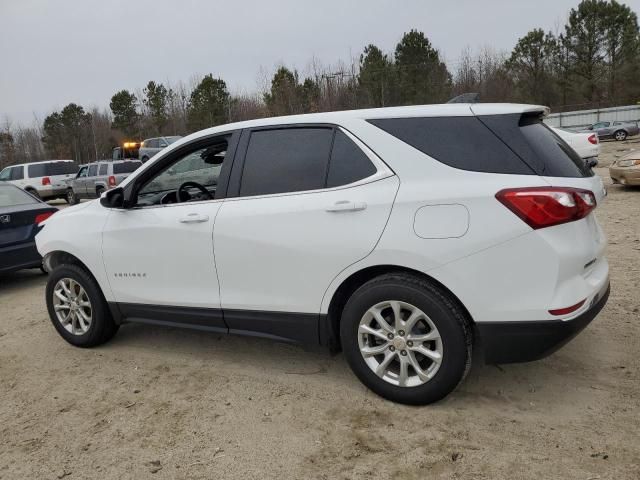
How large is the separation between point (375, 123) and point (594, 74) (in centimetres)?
5614

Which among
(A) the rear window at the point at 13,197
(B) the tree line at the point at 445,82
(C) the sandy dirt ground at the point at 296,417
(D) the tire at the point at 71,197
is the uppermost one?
(B) the tree line at the point at 445,82

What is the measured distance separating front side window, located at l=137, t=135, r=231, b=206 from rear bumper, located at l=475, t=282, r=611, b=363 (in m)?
2.21

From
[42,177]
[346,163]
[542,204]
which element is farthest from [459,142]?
[42,177]

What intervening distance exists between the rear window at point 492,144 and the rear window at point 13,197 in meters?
6.26

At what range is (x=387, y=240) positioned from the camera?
3035 millimetres

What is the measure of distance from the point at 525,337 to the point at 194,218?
2.24 metres

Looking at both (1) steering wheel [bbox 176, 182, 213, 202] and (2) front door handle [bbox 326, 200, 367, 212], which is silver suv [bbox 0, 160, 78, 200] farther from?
(2) front door handle [bbox 326, 200, 367, 212]

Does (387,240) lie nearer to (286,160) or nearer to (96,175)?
(286,160)

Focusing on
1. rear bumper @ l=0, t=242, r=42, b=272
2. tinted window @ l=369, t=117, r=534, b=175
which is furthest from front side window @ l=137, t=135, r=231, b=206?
rear bumper @ l=0, t=242, r=42, b=272

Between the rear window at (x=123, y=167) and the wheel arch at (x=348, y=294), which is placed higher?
the rear window at (x=123, y=167)

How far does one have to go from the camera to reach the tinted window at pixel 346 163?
3229 mm

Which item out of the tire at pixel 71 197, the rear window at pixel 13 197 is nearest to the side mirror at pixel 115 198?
the rear window at pixel 13 197

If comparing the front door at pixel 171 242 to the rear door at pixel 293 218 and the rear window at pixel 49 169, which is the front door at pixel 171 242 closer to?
the rear door at pixel 293 218

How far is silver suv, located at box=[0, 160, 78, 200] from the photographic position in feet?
67.6
